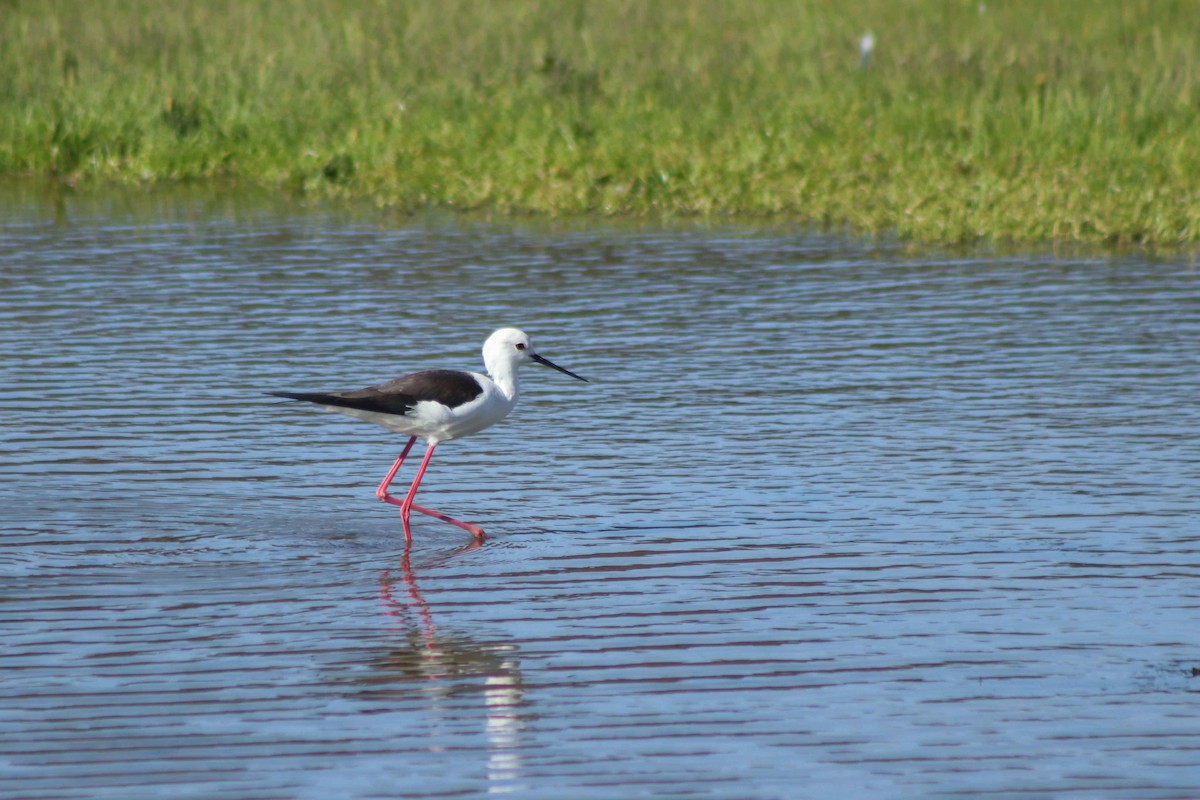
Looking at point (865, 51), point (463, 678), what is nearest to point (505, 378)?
point (463, 678)

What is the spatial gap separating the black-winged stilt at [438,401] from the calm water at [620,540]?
0.23 meters

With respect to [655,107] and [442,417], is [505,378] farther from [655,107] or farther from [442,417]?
[655,107]

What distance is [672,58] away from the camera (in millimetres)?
21016

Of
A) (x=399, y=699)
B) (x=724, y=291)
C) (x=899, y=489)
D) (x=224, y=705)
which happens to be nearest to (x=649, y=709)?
(x=399, y=699)

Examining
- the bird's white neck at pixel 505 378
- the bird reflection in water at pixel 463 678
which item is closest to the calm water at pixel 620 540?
the bird reflection in water at pixel 463 678

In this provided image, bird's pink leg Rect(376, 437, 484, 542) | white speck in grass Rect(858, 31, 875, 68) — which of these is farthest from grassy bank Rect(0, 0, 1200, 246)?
bird's pink leg Rect(376, 437, 484, 542)

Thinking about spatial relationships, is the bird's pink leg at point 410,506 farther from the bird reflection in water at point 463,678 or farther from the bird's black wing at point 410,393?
the bird reflection in water at point 463,678

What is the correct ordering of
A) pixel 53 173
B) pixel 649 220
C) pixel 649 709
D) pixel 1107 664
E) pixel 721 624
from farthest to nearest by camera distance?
pixel 53 173
pixel 649 220
pixel 721 624
pixel 1107 664
pixel 649 709

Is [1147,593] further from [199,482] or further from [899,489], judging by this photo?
[199,482]

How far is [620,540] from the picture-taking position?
7.99m

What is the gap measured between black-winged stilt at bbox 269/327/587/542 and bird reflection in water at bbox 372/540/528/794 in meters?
1.32

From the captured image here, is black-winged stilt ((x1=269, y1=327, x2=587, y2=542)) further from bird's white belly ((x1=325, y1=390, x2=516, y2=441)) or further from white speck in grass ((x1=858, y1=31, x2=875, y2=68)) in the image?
white speck in grass ((x1=858, y1=31, x2=875, y2=68))

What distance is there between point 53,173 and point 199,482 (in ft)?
38.3

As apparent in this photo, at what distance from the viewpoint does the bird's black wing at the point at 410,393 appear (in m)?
8.34
